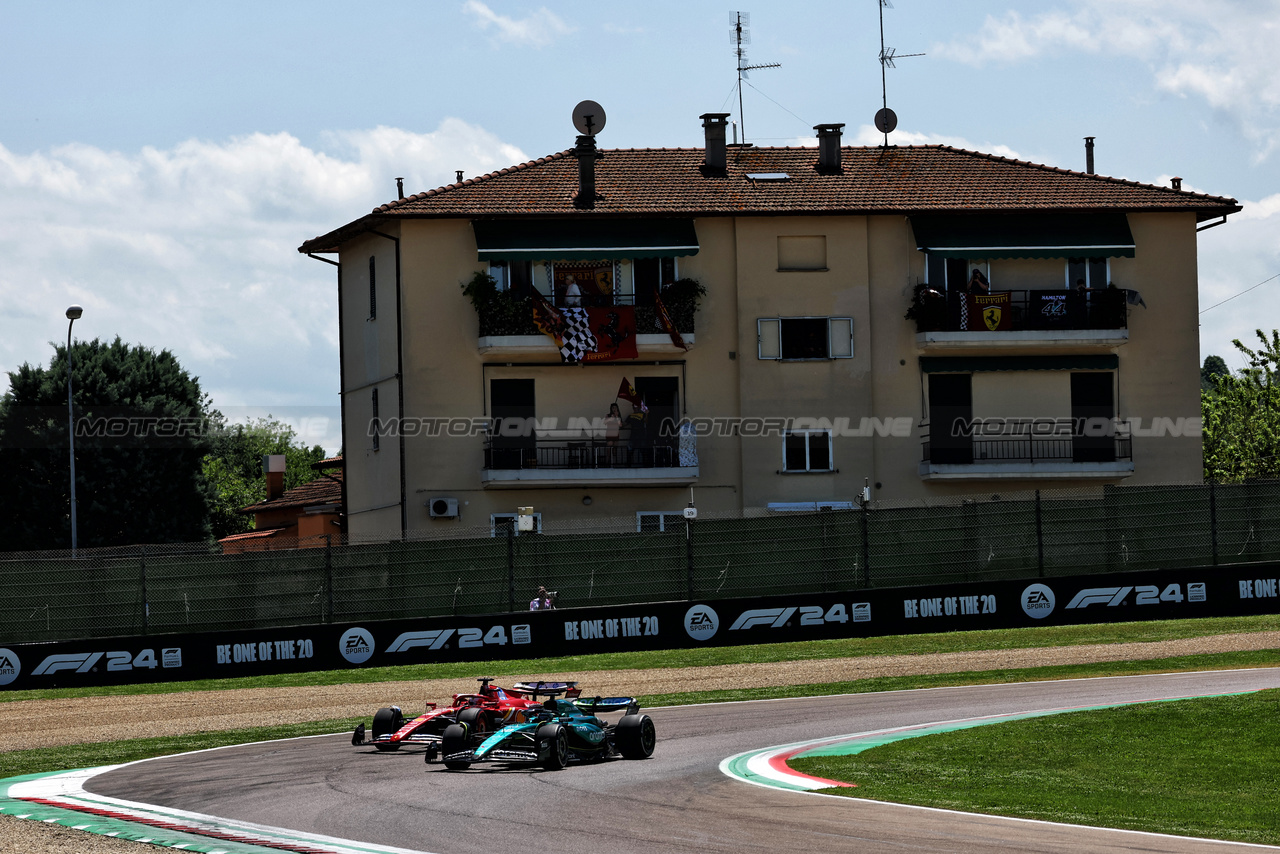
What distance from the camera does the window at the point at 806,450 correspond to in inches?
1646

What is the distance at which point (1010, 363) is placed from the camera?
42469 mm

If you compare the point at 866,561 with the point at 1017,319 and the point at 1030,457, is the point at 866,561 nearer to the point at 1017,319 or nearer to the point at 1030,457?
the point at 1030,457

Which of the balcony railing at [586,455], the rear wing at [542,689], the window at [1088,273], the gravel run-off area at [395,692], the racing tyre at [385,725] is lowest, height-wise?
the gravel run-off area at [395,692]

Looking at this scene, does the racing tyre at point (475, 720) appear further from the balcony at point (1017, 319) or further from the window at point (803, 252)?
the window at point (803, 252)

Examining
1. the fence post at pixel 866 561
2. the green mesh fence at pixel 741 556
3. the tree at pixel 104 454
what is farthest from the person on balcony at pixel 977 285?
the tree at pixel 104 454

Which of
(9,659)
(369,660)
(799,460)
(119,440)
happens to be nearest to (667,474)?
(799,460)

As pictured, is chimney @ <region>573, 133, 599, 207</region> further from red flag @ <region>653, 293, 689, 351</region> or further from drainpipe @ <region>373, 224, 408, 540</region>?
drainpipe @ <region>373, 224, 408, 540</region>

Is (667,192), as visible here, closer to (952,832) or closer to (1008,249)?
(1008,249)

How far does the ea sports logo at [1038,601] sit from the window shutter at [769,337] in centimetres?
1405

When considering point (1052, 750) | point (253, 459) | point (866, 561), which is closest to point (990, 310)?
point (866, 561)

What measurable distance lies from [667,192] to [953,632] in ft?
59.8

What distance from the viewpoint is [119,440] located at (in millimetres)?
59031

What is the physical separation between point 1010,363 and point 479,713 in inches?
1175

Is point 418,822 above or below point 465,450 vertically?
below
